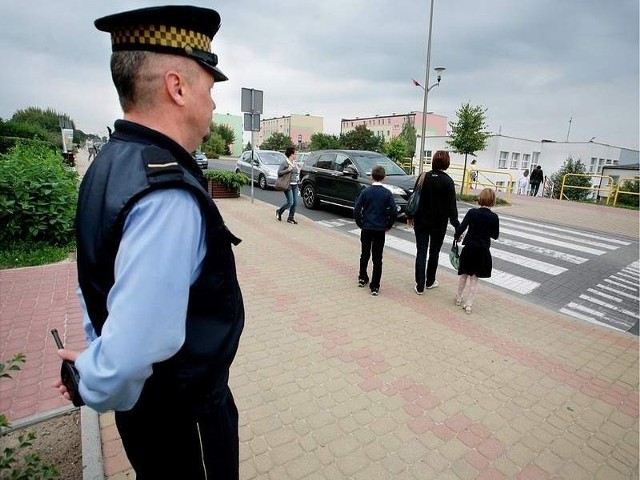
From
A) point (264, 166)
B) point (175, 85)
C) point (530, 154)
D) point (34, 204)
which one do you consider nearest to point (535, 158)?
point (530, 154)

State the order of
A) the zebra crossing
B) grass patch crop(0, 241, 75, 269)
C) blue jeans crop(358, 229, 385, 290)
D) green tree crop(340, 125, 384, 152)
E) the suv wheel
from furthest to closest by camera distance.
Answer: green tree crop(340, 125, 384, 152), the suv wheel, grass patch crop(0, 241, 75, 269), the zebra crossing, blue jeans crop(358, 229, 385, 290)

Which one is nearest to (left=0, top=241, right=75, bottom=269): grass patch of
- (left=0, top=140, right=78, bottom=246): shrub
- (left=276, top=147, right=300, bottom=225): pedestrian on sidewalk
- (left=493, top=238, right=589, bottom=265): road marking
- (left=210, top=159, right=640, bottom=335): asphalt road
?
(left=0, top=140, right=78, bottom=246): shrub

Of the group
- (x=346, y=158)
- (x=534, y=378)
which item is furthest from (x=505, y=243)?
(x=534, y=378)

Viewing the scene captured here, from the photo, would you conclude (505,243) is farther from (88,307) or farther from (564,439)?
(88,307)

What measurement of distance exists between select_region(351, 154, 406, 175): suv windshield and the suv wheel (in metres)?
2.05

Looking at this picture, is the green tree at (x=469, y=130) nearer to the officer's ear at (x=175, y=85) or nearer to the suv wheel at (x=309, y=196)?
the suv wheel at (x=309, y=196)

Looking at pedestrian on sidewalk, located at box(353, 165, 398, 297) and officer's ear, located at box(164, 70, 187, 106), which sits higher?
officer's ear, located at box(164, 70, 187, 106)

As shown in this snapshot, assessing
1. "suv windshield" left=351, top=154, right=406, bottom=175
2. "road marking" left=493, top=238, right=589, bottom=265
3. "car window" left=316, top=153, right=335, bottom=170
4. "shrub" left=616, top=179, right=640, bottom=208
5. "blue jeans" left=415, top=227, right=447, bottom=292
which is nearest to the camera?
A: "blue jeans" left=415, top=227, right=447, bottom=292

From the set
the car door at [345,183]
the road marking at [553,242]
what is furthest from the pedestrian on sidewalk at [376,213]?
the road marking at [553,242]

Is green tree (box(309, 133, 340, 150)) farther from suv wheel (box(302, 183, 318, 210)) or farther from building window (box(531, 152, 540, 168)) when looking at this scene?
suv wheel (box(302, 183, 318, 210))

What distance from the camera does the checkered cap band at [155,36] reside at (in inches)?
45.1

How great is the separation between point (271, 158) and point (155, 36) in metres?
17.5

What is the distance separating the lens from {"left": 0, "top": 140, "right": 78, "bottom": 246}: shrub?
21.3 feet

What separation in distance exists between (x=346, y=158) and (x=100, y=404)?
1063 cm
